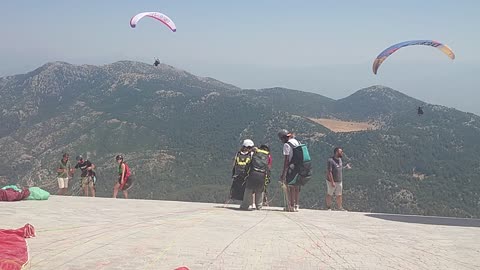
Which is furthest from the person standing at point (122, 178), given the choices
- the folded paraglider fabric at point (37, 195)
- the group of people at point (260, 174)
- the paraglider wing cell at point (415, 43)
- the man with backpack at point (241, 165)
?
the paraglider wing cell at point (415, 43)

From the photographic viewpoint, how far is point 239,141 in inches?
4934

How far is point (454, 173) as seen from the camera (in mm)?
78000

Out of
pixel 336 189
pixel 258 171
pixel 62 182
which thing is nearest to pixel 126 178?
pixel 62 182

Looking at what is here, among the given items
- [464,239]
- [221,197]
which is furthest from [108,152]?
[464,239]

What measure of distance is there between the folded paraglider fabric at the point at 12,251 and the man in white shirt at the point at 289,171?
21.4 ft

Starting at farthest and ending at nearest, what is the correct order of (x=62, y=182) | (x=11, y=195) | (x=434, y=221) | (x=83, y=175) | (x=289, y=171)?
(x=83, y=175) < (x=62, y=182) < (x=11, y=195) < (x=289, y=171) < (x=434, y=221)

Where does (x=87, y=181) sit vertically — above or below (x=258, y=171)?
below

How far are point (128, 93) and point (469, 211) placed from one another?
5963 inches

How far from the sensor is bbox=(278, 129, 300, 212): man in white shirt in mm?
12570

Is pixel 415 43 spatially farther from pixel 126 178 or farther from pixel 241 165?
pixel 126 178

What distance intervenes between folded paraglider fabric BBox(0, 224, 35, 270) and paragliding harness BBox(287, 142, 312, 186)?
21.6 feet

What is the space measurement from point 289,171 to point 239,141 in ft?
370

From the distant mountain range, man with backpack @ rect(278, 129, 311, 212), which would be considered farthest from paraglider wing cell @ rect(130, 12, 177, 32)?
the distant mountain range

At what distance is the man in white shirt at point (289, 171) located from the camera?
1257 centimetres
